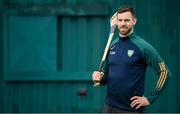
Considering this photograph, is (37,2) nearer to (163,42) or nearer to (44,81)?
(44,81)

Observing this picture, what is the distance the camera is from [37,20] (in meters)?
9.22

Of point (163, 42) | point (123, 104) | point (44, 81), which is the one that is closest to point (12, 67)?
point (44, 81)

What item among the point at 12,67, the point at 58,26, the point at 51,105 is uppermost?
the point at 58,26

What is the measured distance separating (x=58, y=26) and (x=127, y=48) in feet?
13.3

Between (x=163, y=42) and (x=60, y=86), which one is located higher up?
(x=163, y=42)

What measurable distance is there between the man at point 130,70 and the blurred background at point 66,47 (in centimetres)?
379

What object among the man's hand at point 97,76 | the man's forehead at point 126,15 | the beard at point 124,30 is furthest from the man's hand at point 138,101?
the man's forehead at point 126,15

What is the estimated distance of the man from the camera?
524cm

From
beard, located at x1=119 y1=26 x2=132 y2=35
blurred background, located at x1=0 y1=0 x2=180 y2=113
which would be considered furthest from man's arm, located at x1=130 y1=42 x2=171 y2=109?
blurred background, located at x1=0 y1=0 x2=180 y2=113

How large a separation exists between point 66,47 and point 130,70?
4.12 meters

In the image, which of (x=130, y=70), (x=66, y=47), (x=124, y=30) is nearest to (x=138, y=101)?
(x=130, y=70)

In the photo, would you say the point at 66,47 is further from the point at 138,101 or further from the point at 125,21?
the point at 138,101

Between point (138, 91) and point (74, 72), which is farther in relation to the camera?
point (74, 72)

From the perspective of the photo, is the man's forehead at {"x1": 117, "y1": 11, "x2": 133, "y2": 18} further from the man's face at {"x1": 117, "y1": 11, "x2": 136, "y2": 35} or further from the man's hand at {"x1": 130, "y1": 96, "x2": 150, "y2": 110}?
the man's hand at {"x1": 130, "y1": 96, "x2": 150, "y2": 110}
